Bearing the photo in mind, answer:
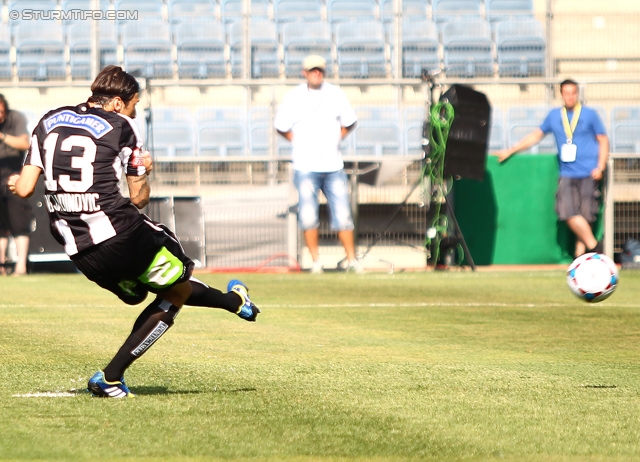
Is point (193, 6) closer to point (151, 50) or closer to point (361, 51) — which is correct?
point (151, 50)

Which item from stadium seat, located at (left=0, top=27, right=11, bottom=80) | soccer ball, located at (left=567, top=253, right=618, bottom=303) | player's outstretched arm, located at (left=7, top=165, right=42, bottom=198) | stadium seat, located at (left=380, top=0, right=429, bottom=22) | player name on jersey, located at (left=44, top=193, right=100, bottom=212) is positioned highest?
stadium seat, located at (left=380, top=0, right=429, bottom=22)

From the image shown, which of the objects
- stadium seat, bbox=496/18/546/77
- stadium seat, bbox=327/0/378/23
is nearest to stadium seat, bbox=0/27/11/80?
stadium seat, bbox=327/0/378/23

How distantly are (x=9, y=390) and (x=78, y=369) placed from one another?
0.80 metres

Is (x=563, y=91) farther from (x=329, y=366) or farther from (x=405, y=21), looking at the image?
(x=329, y=366)

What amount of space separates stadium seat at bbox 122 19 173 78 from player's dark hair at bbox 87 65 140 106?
15203 mm

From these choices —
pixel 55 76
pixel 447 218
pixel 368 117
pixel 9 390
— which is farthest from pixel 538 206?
pixel 9 390

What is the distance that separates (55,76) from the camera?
2045 centimetres

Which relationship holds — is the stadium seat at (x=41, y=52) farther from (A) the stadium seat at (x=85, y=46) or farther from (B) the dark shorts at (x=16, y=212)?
(B) the dark shorts at (x=16, y=212)

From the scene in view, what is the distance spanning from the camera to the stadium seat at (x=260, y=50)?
20047 mm

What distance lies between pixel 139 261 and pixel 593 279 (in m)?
3.44

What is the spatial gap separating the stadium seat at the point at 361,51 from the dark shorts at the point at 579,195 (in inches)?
254

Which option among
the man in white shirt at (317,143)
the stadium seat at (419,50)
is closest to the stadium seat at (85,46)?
the stadium seat at (419,50)

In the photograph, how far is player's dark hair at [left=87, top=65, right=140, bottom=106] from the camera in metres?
A: 5.16

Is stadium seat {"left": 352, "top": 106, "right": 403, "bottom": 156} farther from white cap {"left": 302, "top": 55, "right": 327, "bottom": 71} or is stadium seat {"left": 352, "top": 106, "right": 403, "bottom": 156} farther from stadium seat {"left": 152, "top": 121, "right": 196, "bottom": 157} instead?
white cap {"left": 302, "top": 55, "right": 327, "bottom": 71}
